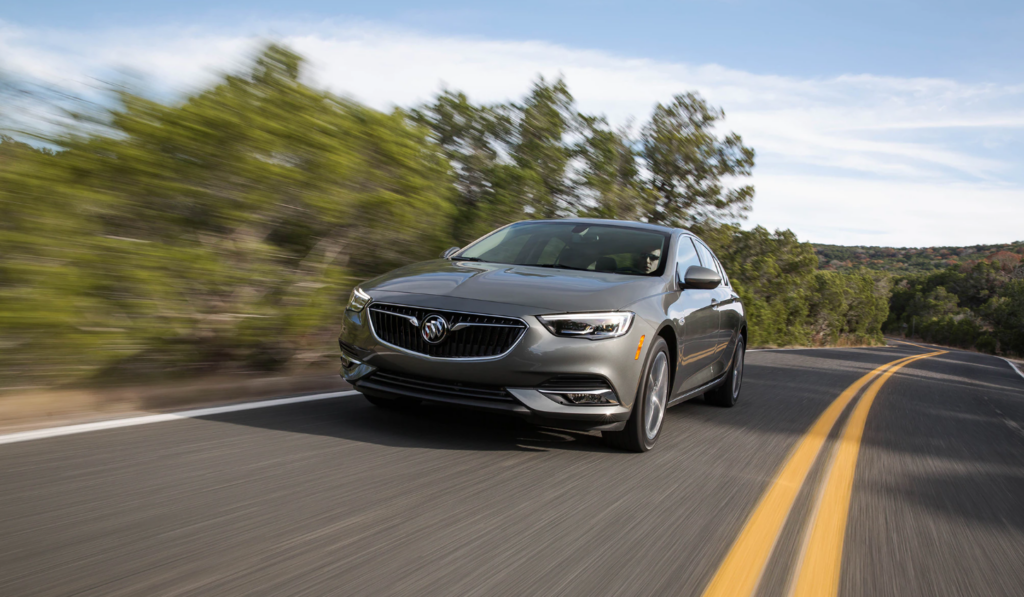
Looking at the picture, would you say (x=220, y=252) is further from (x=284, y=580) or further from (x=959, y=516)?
(x=959, y=516)

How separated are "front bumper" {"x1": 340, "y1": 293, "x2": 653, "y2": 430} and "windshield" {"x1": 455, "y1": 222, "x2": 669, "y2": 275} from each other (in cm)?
106

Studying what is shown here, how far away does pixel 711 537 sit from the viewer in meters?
3.41

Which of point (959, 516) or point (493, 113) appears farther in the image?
point (493, 113)

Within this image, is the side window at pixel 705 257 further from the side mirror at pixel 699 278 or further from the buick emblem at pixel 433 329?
the buick emblem at pixel 433 329

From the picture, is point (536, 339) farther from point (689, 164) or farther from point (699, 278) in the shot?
point (689, 164)

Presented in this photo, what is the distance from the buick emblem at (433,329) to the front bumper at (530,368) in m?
0.07

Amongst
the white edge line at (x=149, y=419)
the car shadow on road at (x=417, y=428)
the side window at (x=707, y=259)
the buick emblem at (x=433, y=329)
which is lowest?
the car shadow on road at (x=417, y=428)

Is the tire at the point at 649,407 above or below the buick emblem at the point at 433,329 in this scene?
below

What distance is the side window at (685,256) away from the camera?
19.2 ft

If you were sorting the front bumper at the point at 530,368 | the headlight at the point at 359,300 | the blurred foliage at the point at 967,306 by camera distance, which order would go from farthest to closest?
the blurred foliage at the point at 967,306 → the headlight at the point at 359,300 → the front bumper at the point at 530,368

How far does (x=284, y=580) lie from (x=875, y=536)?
8.75ft

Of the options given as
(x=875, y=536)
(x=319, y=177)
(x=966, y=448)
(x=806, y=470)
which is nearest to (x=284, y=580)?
(x=875, y=536)

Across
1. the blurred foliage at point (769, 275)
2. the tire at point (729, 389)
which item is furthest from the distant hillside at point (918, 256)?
the tire at point (729, 389)

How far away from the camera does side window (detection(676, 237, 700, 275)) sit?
5849mm
